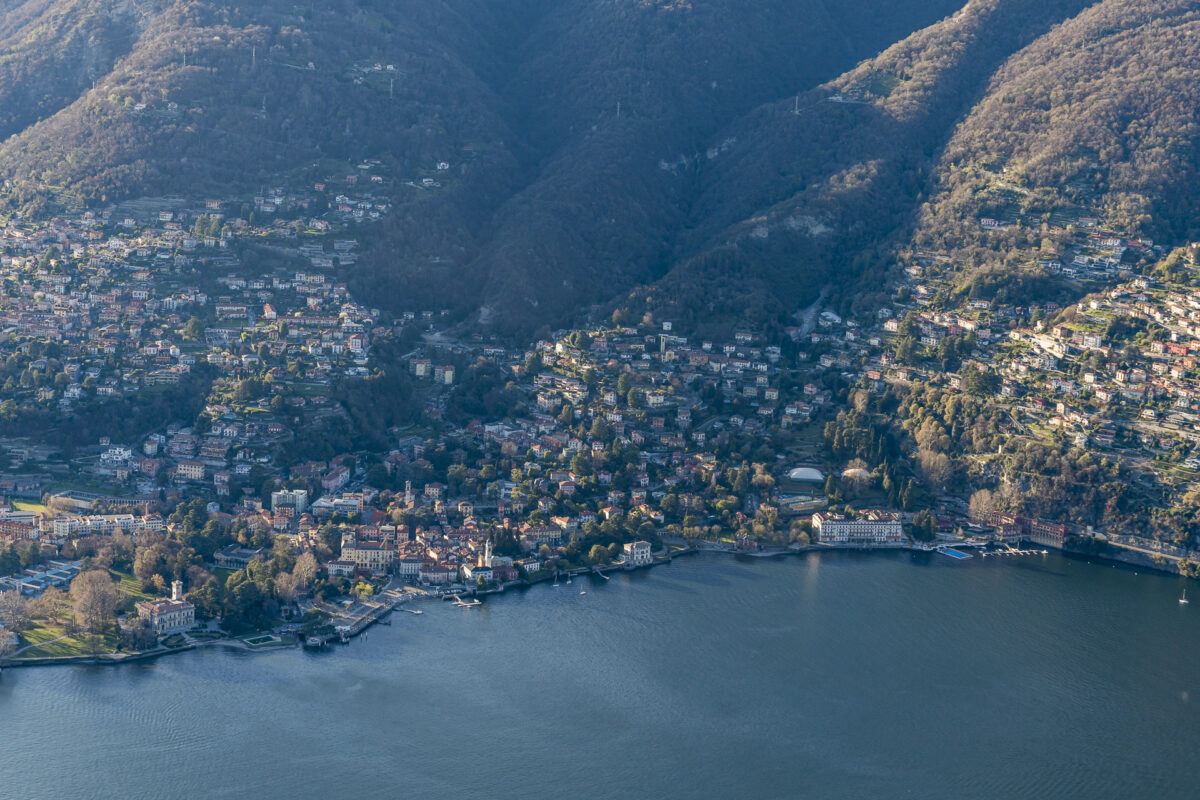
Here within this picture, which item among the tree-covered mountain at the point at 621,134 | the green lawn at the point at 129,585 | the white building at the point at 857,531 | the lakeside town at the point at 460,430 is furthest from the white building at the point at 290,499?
the tree-covered mountain at the point at 621,134

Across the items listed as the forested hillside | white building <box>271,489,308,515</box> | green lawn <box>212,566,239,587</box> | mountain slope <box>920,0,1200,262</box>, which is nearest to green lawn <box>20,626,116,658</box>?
green lawn <box>212,566,239,587</box>

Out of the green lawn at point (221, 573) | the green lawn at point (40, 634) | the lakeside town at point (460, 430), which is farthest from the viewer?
the lakeside town at point (460, 430)

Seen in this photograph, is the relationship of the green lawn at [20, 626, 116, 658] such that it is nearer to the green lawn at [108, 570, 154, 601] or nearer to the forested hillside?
the green lawn at [108, 570, 154, 601]

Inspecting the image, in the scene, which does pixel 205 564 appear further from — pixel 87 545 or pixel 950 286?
pixel 950 286

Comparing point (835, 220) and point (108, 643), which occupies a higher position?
point (835, 220)

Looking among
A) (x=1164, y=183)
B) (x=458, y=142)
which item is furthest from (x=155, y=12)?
(x=1164, y=183)

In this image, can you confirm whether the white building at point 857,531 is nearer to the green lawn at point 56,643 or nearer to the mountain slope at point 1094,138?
the mountain slope at point 1094,138
